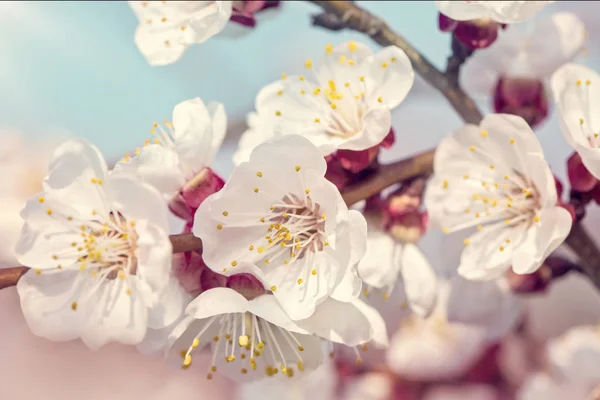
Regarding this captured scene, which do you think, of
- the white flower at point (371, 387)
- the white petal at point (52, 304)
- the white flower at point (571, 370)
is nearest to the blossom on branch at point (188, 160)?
the white petal at point (52, 304)

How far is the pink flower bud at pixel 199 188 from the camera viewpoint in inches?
20.0

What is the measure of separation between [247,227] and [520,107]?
13.6 inches

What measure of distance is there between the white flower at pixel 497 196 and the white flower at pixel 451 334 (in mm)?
142

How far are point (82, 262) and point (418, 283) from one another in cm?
30

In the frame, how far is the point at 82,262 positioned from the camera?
48 cm

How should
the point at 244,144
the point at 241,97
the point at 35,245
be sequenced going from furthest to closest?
the point at 241,97
the point at 244,144
the point at 35,245

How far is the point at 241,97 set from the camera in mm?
697

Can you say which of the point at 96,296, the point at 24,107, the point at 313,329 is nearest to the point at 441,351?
the point at 313,329

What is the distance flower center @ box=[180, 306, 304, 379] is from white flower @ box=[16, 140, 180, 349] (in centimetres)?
5

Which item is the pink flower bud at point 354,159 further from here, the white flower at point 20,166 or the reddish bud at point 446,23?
the white flower at point 20,166

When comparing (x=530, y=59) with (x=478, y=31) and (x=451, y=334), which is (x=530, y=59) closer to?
(x=478, y=31)

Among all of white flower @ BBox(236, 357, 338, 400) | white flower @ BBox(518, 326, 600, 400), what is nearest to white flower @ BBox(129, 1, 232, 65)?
→ white flower @ BBox(236, 357, 338, 400)

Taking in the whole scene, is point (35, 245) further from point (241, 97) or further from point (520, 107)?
point (520, 107)

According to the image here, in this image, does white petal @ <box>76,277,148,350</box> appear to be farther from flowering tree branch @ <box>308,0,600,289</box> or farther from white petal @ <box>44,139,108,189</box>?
flowering tree branch @ <box>308,0,600,289</box>
